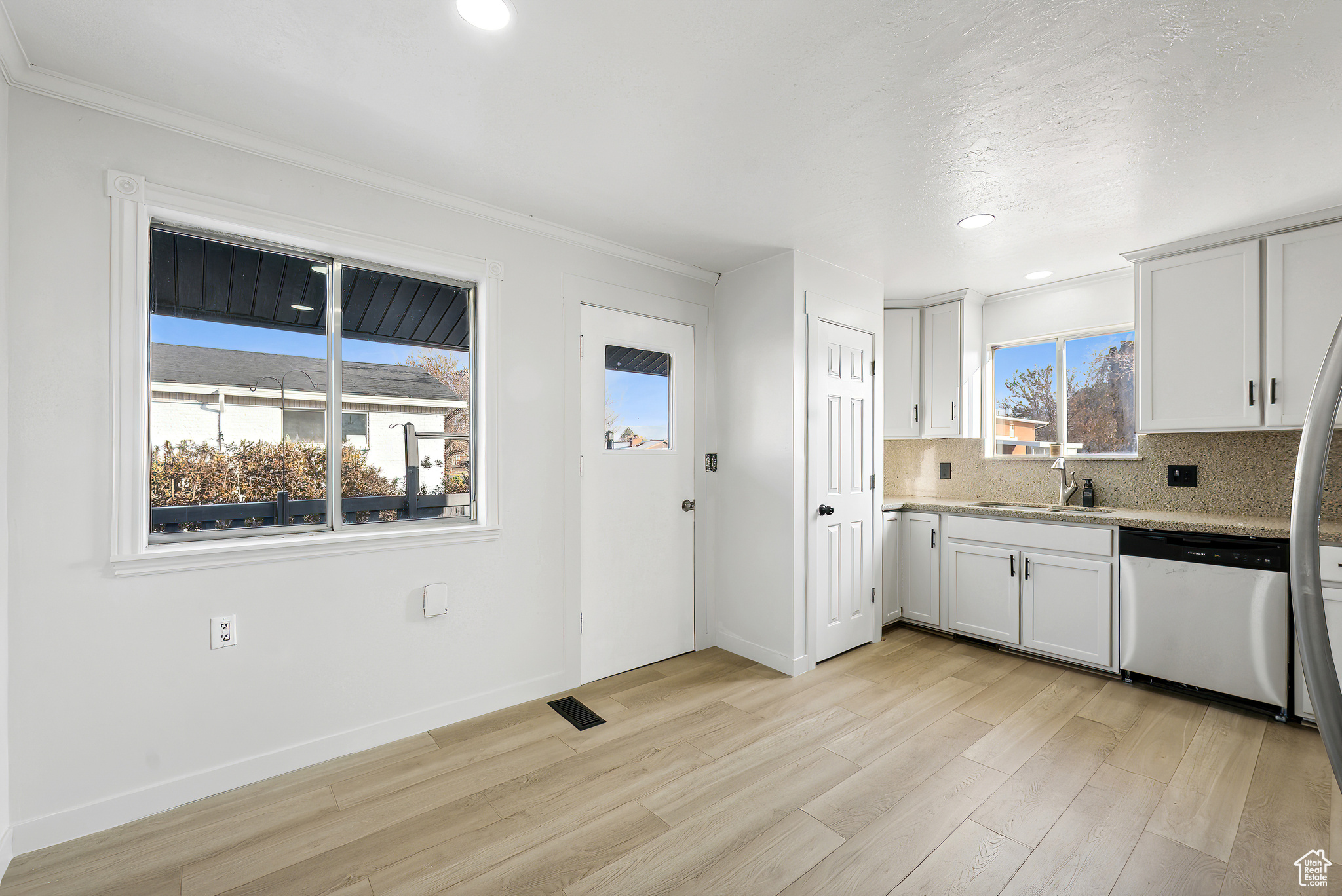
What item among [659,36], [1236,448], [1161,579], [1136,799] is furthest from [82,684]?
[1236,448]

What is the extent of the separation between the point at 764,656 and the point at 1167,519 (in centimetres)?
225

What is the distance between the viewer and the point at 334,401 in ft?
8.17

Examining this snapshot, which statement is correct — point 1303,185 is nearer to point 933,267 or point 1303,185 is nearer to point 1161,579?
point 933,267

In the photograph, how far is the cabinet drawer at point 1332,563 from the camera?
2.58 m

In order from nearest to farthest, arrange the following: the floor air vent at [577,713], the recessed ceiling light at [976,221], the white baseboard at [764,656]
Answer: the floor air vent at [577,713], the recessed ceiling light at [976,221], the white baseboard at [764,656]

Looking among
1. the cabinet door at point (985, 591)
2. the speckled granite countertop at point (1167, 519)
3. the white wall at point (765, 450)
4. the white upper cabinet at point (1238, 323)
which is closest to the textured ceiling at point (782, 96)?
the white upper cabinet at point (1238, 323)

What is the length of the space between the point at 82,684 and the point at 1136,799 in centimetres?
364

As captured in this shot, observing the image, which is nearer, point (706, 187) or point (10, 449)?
point (10, 449)

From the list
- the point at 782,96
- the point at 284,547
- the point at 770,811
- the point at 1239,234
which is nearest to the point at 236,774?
the point at 284,547

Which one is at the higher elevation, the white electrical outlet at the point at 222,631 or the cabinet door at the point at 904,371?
the cabinet door at the point at 904,371

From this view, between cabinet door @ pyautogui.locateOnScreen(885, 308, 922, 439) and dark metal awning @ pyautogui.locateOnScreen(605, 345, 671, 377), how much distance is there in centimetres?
189

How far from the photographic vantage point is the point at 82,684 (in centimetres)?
193

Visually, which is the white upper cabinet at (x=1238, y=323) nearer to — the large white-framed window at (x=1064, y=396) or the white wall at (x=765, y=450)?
the large white-framed window at (x=1064, y=396)

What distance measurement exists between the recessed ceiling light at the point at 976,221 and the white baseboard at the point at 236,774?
312cm
